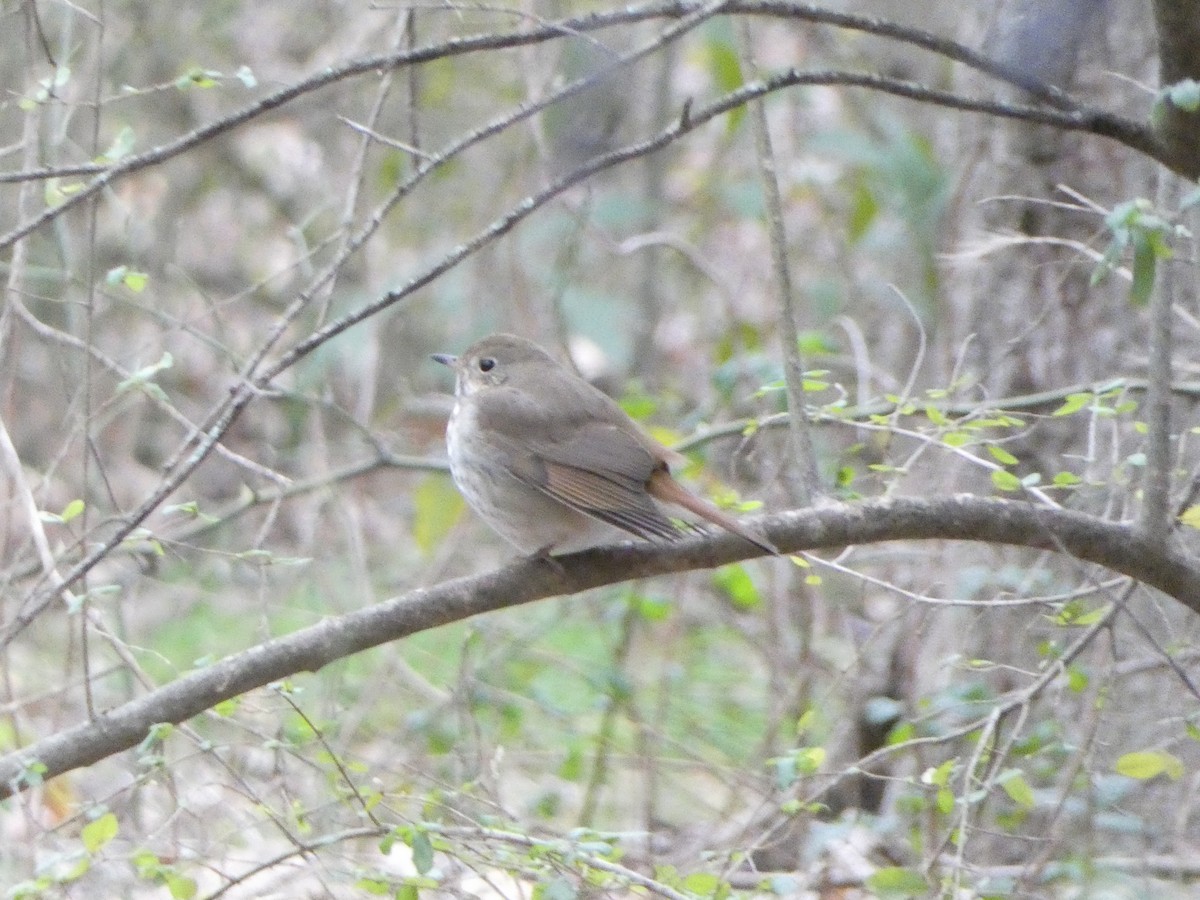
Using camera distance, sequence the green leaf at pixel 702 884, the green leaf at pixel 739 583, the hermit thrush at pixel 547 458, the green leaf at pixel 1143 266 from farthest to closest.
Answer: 1. the green leaf at pixel 739 583
2. the hermit thrush at pixel 547 458
3. the green leaf at pixel 702 884
4. the green leaf at pixel 1143 266

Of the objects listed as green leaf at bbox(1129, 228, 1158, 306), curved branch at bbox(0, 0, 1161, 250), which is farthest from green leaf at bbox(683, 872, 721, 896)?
curved branch at bbox(0, 0, 1161, 250)

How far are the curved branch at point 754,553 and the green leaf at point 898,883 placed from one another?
2.09ft

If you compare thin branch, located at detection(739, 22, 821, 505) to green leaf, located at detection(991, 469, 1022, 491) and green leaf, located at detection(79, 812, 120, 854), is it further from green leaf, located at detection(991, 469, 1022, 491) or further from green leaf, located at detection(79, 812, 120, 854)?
green leaf, located at detection(79, 812, 120, 854)

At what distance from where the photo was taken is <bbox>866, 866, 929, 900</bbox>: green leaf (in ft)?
9.45

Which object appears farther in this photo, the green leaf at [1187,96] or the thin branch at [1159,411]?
the thin branch at [1159,411]

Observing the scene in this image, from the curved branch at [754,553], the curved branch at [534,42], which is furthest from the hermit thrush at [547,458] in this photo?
the curved branch at [534,42]

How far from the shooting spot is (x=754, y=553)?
9.20 feet

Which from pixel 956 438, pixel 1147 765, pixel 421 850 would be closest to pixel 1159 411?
pixel 956 438

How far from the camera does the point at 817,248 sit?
8.55 meters

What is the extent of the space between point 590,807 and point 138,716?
2.01 meters

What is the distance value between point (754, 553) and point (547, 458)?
0.86 metres

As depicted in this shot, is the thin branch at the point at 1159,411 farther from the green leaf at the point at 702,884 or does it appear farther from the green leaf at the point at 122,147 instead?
the green leaf at the point at 122,147

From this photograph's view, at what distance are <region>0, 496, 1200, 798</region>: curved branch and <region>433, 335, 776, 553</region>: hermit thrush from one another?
1.59 ft

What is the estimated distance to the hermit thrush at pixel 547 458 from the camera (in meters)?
3.36
